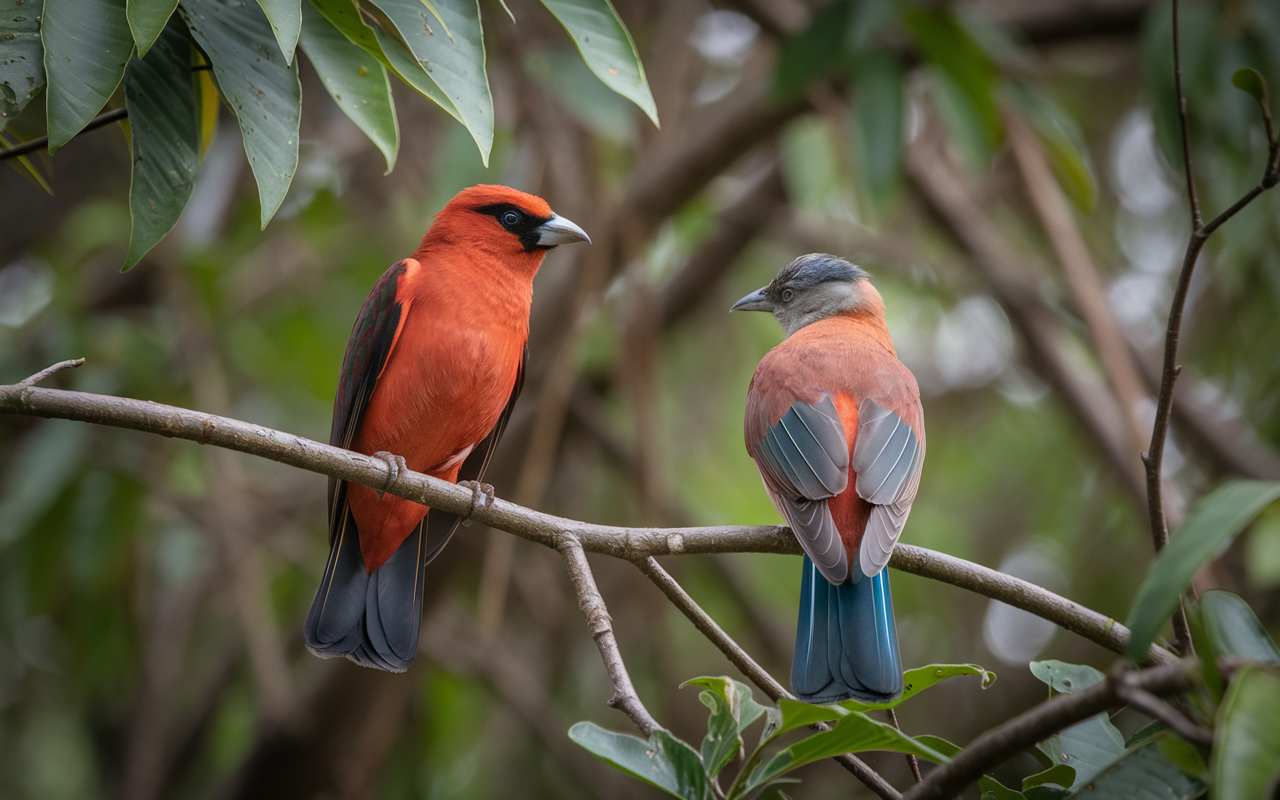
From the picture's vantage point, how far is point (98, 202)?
20.7 feet

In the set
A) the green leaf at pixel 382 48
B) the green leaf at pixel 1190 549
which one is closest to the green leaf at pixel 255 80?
the green leaf at pixel 382 48

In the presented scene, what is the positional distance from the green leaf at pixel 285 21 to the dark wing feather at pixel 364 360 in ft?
4.88

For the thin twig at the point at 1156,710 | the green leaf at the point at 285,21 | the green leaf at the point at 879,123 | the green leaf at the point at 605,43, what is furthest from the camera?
the green leaf at the point at 879,123

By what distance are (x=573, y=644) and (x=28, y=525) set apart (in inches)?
127

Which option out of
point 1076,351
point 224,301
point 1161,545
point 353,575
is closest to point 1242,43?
point 1076,351

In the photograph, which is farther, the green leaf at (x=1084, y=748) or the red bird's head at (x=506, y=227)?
the red bird's head at (x=506, y=227)

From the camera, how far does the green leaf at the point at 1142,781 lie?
5.66 ft

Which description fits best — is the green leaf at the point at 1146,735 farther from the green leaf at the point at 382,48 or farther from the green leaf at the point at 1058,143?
the green leaf at the point at 1058,143

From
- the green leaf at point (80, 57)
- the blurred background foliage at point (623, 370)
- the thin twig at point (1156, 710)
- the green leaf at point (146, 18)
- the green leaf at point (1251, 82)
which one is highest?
the green leaf at point (1251, 82)

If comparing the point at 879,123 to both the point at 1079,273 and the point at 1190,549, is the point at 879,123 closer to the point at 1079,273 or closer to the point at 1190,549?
the point at 1079,273

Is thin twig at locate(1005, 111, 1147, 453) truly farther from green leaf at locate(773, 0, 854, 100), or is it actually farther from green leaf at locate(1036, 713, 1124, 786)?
green leaf at locate(1036, 713, 1124, 786)

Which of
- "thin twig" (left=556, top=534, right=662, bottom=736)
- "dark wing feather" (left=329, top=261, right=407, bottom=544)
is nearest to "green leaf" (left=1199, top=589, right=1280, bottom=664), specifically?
"thin twig" (left=556, top=534, right=662, bottom=736)

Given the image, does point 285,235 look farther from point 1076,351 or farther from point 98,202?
point 1076,351

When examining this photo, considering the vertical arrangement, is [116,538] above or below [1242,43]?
below
